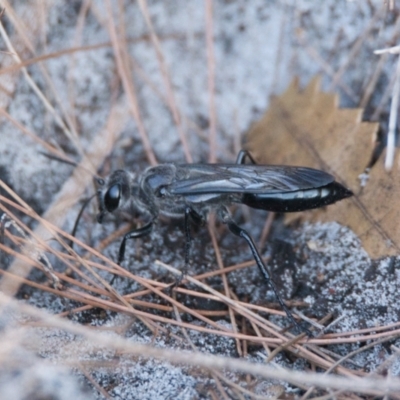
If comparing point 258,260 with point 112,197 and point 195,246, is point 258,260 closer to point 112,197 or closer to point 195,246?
point 195,246

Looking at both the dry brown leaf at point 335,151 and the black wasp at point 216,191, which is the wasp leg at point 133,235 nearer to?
the black wasp at point 216,191

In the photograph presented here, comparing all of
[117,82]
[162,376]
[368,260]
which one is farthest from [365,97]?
[162,376]

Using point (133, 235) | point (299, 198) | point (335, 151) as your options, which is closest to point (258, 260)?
point (299, 198)

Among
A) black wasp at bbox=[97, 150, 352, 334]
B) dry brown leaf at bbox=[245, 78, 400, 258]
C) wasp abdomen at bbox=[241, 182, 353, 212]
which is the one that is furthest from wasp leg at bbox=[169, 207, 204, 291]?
dry brown leaf at bbox=[245, 78, 400, 258]

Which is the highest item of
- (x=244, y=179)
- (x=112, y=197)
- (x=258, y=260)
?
(x=244, y=179)

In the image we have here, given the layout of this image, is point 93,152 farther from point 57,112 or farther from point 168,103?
point 168,103

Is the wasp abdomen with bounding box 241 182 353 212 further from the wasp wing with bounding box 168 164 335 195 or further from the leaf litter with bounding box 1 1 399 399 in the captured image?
the leaf litter with bounding box 1 1 399 399
